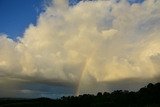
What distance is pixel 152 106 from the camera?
180 meters

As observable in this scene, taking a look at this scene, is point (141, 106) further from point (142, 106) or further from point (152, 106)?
point (152, 106)

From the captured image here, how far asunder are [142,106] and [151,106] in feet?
68.3

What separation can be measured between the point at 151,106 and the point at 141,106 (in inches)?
871

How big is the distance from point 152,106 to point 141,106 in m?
19.8

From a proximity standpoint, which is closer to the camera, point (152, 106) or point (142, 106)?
point (152, 106)

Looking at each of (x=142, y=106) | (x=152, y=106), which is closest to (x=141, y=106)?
(x=142, y=106)

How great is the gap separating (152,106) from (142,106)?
18526 mm

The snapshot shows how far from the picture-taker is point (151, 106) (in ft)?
583

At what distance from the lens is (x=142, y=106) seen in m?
198

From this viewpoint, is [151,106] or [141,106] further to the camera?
[141,106]

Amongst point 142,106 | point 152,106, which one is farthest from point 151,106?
point 142,106

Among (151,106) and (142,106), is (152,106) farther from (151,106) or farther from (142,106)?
(142,106)

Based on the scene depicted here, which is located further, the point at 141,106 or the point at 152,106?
the point at 141,106
